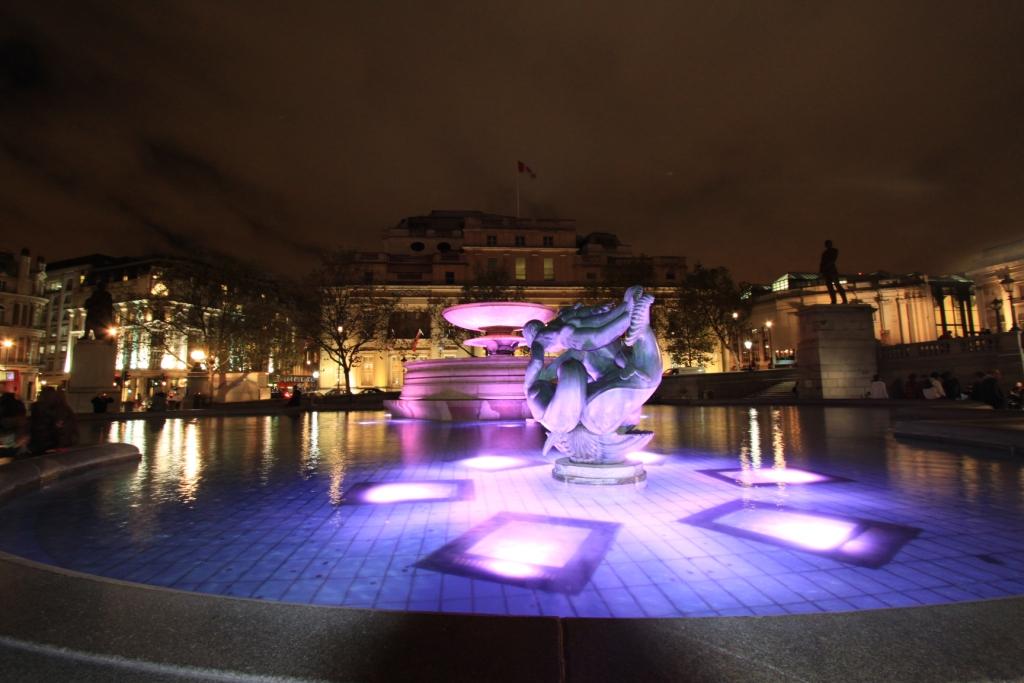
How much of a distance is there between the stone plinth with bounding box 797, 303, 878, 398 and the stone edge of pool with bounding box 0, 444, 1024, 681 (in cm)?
2413

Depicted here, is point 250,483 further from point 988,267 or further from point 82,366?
point 988,267

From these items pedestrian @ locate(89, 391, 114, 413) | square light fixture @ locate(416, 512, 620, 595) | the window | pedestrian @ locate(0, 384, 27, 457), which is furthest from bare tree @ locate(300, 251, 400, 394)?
square light fixture @ locate(416, 512, 620, 595)

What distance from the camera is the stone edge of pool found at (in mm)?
1729

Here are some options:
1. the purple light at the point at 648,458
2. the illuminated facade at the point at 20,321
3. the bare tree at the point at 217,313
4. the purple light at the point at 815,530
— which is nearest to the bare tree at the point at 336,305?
the bare tree at the point at 217,313

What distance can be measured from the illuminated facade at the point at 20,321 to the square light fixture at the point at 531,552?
238 feet

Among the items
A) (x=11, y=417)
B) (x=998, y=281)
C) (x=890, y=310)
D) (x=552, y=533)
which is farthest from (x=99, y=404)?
(x=890, y=310)

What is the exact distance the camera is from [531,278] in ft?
201

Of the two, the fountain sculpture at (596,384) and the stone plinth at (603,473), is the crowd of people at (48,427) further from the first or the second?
the stone plinth at (603,473)

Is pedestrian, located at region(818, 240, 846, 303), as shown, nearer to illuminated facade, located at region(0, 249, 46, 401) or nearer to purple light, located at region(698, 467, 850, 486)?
purple light, located at region(698, 467, 850, 486)

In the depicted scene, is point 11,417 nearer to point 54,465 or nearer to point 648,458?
point 54,465

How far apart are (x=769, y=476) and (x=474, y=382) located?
1130cm

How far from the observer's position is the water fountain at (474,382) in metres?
16.5

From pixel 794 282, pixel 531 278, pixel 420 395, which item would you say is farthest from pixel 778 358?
pixel 420 395

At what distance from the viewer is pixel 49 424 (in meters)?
7.33
